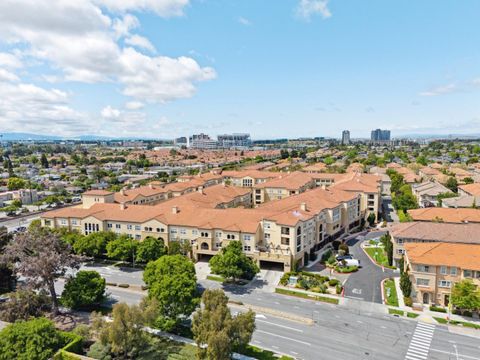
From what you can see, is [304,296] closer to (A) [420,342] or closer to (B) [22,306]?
(A) [420,342]

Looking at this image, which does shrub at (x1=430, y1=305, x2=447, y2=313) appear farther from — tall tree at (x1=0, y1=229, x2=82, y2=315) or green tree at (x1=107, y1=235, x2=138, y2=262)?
tall tree at (x1=0, y1=229, x2=82, y2=315)

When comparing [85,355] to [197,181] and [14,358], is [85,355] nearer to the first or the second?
[14,358]

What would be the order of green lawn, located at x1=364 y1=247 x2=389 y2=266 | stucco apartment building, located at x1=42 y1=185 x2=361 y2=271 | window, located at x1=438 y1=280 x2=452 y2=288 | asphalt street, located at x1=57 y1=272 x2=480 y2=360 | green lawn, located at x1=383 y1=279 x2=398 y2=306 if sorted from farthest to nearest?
green lawn, located at x1=364 y1=247 x2=389 y2=266 → stucco apartment building, located at x1=42 y1=185 x2=361 y2=271 → green lawn, located at x1=383 y1=279 x2=398 y2=306 → window, located at x1=438 y1=280 x2=452 y2=288 → asphalt street, located at x1=57 y1=272 x2=480 y2=360

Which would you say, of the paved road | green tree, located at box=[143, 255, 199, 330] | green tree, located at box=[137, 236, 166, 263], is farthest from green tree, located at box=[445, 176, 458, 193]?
Result: the paved road

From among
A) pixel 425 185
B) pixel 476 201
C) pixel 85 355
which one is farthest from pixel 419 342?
pixel 425 185

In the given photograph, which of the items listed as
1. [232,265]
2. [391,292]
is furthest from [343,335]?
[232,265]

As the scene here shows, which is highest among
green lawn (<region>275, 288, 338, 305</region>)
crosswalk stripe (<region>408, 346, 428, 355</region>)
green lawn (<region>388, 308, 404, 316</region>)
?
crosswalk stripe (<region>408, 346, 428, 355</region>)
